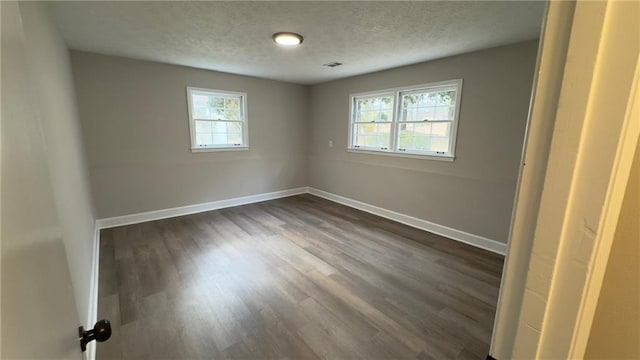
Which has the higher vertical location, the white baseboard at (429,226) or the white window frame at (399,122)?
the white window frame at (399,122)

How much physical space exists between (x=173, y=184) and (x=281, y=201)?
6.37 feet

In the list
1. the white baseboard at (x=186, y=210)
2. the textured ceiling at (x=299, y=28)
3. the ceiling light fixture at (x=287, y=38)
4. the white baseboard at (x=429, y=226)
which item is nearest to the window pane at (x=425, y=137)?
the textured ceiling at (x=299, y=28)

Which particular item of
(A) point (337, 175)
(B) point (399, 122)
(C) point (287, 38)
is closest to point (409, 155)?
(B) point (399, 122)

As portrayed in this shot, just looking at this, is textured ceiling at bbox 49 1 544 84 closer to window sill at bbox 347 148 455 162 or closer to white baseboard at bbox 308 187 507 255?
window sill at bbox 347 148 455 162

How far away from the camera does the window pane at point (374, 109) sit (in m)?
4.26

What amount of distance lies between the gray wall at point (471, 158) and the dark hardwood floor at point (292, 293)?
0.45 meters

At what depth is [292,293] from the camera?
235 cm

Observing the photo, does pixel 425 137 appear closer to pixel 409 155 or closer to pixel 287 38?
pixel 409 155

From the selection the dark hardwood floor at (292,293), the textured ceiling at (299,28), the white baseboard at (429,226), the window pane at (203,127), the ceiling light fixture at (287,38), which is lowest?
the dark hardwood floor at (292,293)

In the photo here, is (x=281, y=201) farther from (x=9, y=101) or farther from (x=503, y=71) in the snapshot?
(x=9, y=101)

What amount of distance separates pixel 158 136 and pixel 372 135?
135 inches

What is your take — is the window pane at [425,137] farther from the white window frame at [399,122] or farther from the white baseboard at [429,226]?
the white baseboard at [429,226]

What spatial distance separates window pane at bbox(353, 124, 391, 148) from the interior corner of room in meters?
0.06

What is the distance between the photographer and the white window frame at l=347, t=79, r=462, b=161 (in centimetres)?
339
